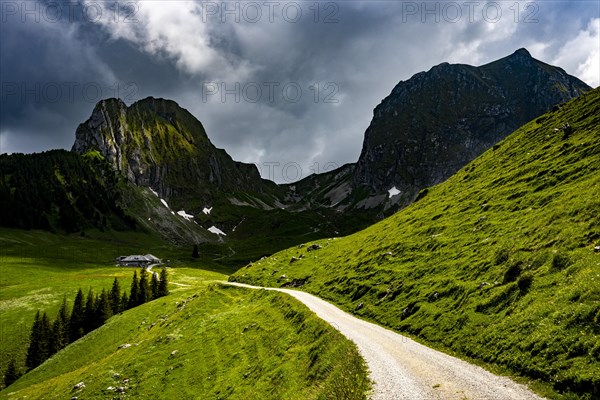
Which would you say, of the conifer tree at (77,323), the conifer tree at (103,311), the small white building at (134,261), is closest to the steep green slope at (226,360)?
the conifer tree at (77,323)

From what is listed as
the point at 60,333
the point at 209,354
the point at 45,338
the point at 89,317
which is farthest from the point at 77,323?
the point at 209,354

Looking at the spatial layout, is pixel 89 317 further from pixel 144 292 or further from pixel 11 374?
pixel 11 374

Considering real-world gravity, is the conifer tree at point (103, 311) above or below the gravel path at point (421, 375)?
below

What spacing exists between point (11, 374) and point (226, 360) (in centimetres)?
6683

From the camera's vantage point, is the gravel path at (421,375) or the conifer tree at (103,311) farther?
the conifer tree at (103,311)

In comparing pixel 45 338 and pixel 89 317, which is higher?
pixel 89 317

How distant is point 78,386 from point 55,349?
4684cm

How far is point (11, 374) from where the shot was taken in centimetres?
7744

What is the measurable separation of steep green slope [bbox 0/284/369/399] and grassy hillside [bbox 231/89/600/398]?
861 cm

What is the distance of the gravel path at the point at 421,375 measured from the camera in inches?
749

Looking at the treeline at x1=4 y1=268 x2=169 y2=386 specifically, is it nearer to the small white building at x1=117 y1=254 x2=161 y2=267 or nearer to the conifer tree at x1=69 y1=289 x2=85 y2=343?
the conifer tree at x1=69 y1=289 x2=85 y2=343

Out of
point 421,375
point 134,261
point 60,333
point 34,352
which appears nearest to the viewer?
point 421,375

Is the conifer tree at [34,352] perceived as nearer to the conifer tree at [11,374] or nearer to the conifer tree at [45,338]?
the conifer tree at [45,338]

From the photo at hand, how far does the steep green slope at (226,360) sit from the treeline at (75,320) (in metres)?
10.6
